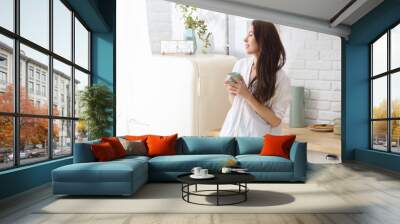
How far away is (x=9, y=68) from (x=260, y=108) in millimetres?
4668

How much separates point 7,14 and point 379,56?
7.01m

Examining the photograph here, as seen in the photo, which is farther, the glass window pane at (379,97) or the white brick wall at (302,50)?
the white brick wall at (302,50)

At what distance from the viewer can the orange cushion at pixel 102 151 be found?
5.76m

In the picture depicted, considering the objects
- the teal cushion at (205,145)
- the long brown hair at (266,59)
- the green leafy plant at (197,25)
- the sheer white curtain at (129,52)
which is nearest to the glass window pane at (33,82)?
the teal cushion at (205,145)

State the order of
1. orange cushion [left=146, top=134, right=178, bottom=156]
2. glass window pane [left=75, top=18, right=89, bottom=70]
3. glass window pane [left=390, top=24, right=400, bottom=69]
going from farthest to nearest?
glass window pane [left=390, top=24, right=400, bottom=69] → glass window pane [left=75, top=18, right=89, bottom=70] → orange cushion [left=146, top=134, right=178, bottom=156]

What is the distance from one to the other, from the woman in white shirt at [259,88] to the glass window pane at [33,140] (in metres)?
3.60

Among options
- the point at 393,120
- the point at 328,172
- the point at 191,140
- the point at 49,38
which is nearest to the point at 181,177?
the point at 191,140

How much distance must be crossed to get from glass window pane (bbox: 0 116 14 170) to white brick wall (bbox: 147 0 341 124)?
454cm

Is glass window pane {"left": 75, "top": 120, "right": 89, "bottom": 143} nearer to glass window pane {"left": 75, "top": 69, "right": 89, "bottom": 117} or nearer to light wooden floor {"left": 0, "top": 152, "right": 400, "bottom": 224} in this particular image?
glass window pane {"left": 75, "top": 69, "right": 89, "bottom": 117}

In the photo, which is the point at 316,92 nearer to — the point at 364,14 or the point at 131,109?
the point at 364,14

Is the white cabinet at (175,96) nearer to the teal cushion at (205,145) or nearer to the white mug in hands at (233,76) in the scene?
the white mug in hands at (233,76)

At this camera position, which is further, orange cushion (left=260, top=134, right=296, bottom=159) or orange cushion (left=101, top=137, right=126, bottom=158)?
orange cushion (left=260, top=134, right=296, bottom=159)

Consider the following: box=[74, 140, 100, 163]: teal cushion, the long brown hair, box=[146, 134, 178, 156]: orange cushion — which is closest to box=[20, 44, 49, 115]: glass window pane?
box=[74, 140, 100, 163]: teal cushion

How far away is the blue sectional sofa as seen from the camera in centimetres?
498
